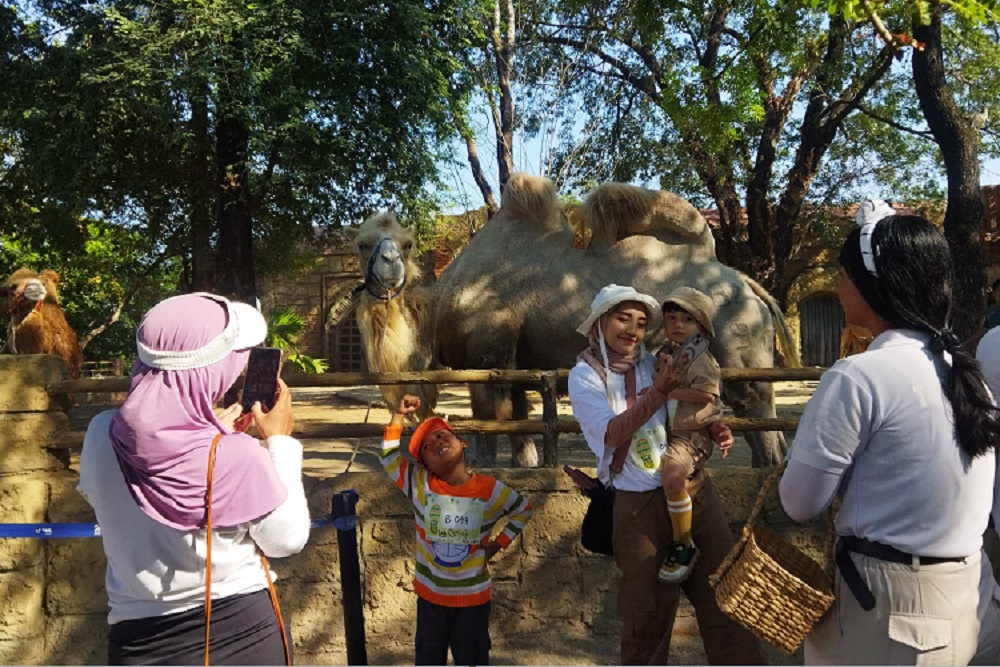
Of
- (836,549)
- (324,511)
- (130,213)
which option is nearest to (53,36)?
(130,213)

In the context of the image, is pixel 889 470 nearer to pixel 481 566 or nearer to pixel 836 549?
pixel 836 549

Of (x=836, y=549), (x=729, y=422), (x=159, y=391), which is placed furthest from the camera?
(x=729, y=422)

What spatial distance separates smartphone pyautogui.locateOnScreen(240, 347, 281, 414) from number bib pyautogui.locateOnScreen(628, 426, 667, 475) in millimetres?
1315

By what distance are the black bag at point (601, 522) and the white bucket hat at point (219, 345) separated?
1.50 m

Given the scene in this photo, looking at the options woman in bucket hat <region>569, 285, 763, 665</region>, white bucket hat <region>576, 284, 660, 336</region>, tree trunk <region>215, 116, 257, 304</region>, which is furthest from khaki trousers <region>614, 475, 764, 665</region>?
Result: tree trunk <region>215, 116, 257, 304</region>

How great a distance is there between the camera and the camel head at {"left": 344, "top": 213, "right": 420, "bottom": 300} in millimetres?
5750

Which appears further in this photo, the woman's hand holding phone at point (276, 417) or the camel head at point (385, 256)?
the camel head at point (385, 256)

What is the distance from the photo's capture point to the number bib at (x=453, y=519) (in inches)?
127

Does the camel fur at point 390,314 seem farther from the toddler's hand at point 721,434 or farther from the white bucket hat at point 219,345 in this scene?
the white bucket hat at point 219,345

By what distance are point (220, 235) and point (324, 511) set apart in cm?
725

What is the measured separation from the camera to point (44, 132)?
9.68 metres

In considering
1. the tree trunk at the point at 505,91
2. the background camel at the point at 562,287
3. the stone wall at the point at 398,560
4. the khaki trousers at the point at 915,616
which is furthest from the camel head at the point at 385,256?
the tree trunk at the point at 505,91

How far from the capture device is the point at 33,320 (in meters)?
7.70

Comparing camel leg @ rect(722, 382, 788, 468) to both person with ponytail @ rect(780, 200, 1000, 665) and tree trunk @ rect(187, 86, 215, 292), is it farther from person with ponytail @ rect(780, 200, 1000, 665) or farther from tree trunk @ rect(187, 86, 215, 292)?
tree trunk @ rect(187, 86, 215, 292)
